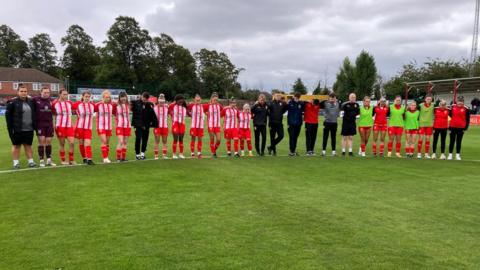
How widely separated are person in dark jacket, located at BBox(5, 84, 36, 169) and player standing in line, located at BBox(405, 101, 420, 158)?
37.8ft

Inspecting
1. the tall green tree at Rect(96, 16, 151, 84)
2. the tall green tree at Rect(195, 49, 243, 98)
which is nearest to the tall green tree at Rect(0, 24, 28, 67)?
the tall green tree at Rect(96, 16, 151, 84)

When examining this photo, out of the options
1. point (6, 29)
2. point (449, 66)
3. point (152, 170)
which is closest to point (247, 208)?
point (152, 170)

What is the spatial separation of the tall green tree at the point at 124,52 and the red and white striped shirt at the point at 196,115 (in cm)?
7264

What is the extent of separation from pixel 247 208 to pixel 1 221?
11.5ft

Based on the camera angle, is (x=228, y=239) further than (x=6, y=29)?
No

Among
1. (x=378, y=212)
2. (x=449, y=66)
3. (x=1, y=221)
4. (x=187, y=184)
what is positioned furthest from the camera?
(x=449, y=66)

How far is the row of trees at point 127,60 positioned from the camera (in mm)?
82656

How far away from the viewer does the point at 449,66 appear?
62656 millimetres

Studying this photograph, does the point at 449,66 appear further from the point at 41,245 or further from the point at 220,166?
the point at 41,245

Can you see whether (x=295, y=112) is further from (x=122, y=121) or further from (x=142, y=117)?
(x=122, y=121)

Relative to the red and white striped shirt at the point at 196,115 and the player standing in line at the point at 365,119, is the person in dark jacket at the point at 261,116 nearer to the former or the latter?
the red and white striped shirt at the point at 196,115

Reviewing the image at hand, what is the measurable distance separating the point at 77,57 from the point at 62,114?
8992cm

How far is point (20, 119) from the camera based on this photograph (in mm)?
10156

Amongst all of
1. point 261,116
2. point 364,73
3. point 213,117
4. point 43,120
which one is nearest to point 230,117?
point 213,117
